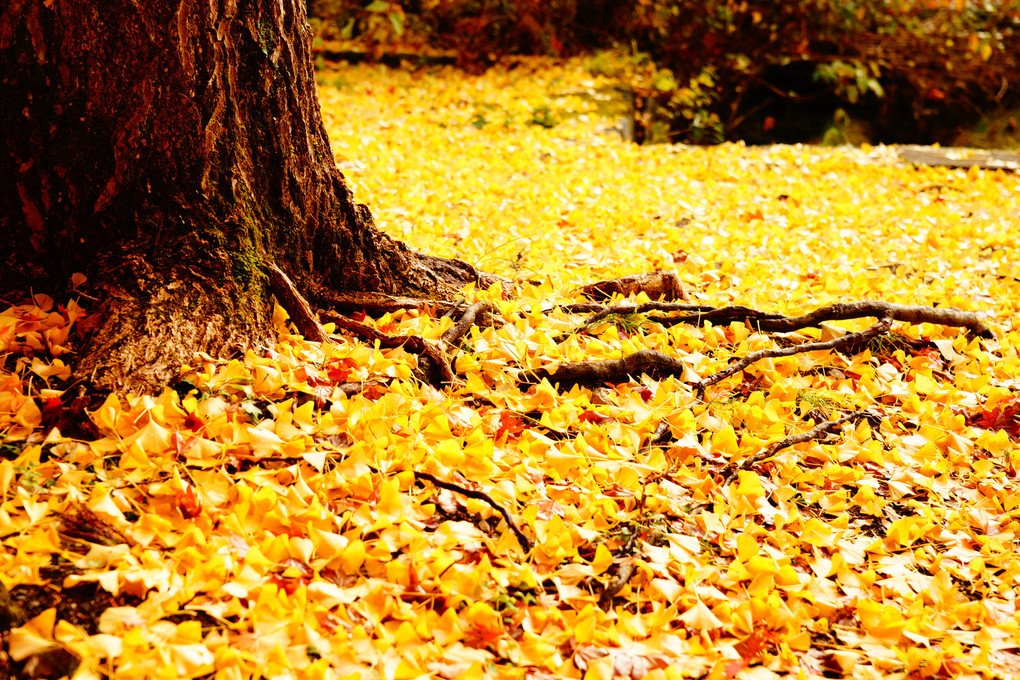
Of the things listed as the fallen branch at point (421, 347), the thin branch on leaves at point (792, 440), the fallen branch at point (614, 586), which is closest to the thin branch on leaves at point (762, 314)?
the thin branch on leaves at point (792, 440)

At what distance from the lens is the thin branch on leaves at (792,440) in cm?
194

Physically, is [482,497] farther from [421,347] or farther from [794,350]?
[794,350]

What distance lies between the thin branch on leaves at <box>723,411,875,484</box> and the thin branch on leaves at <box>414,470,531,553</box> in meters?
0.58

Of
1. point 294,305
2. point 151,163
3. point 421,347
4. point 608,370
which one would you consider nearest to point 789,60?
point 608,370

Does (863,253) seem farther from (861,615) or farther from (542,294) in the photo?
(861,615)

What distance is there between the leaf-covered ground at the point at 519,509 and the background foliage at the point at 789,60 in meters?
5.36

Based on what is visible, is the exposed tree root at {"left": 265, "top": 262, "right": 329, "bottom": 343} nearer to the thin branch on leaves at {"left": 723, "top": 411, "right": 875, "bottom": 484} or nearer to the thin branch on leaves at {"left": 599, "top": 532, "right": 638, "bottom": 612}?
the thin branch on leaves at {"left": 599, "top": 532, "right": 638, "bottom": 612}

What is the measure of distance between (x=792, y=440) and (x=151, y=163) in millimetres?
1849

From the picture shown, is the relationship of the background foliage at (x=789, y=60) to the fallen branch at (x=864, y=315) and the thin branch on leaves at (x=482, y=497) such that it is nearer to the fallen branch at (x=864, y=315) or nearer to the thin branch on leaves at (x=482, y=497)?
the fallen branch at (x=864, y=315)

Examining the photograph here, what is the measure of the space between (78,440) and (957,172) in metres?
5.76

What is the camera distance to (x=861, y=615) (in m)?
1.51

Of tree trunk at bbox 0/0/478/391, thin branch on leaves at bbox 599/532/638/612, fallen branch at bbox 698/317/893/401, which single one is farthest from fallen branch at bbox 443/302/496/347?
thin branch on leaves at bbox 599/532/638/612

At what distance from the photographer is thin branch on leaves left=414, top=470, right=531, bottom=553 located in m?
1.59

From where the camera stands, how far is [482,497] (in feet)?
5.41
